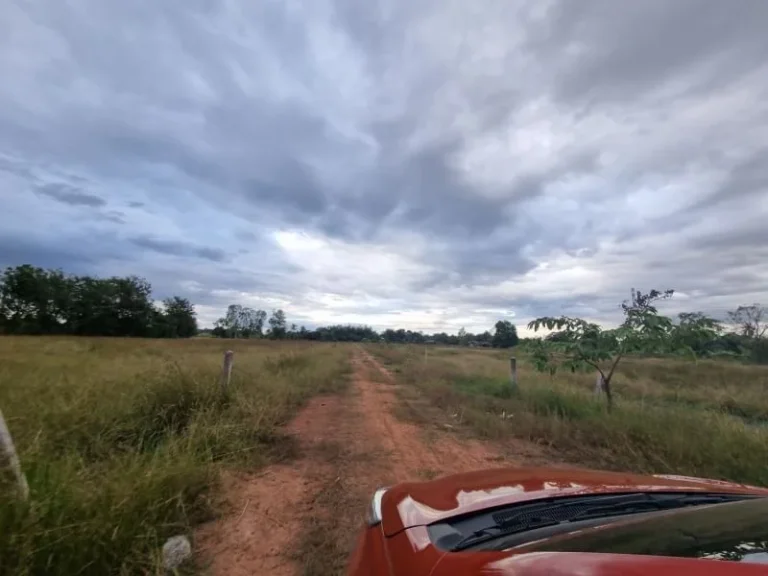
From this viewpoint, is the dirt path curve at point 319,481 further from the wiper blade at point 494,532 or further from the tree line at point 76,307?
the tree line at point 76,307

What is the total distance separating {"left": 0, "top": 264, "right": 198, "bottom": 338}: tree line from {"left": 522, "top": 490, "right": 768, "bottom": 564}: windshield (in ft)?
240

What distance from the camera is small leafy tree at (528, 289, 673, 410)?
7.07m

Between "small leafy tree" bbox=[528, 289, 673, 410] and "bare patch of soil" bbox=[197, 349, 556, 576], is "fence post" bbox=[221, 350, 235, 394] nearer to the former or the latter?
"bare patch of soil" bbox=[197, 349, 556, 576]

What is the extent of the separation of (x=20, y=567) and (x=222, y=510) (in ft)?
5.82

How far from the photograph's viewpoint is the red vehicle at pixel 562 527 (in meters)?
1.17

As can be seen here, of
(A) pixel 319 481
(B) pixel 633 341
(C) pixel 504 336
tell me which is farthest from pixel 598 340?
(C) pixel 504 336

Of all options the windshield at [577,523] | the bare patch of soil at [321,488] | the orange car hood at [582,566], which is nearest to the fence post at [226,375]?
the bare patch of soil at [321,488]

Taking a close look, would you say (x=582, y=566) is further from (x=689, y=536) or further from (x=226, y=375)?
(x=226, y=375)

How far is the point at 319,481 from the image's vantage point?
511 centimetres

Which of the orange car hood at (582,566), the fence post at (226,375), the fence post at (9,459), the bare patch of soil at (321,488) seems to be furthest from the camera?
the fence post at (226,375)

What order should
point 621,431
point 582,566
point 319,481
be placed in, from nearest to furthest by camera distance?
1. point 582,566
2. point 319,481
3. point 621,431

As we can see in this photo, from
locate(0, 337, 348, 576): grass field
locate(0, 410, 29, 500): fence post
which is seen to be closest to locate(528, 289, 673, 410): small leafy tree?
locate(0, 337, 348, 576): grass field

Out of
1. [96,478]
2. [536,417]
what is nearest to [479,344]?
[536,417]

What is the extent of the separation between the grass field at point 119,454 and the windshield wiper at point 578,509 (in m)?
2.51
